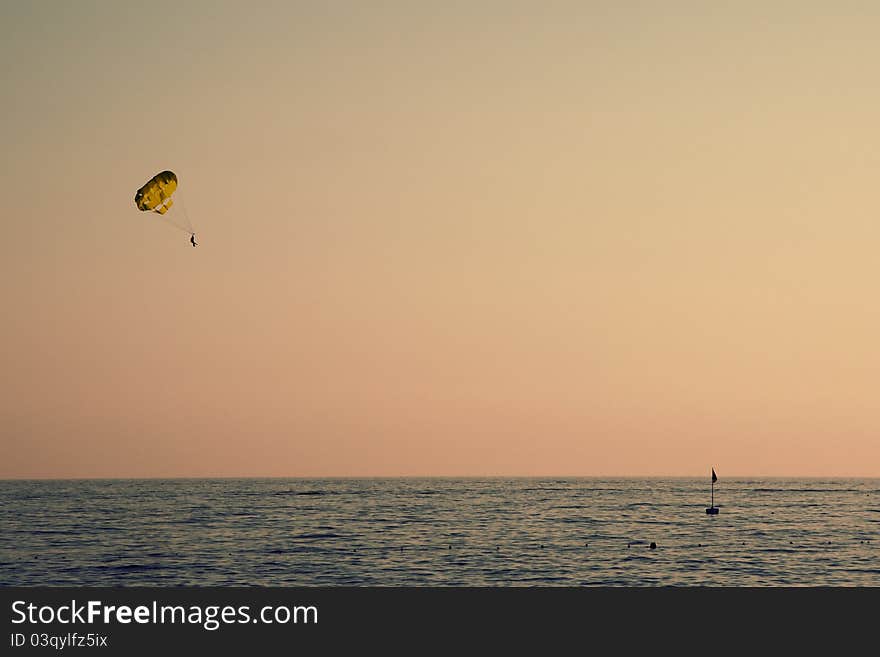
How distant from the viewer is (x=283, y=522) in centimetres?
13888

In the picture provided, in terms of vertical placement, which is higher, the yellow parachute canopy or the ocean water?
the yellow parachute canopy

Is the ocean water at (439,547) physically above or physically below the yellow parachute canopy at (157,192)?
below

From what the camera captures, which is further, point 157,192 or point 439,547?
point 439,547

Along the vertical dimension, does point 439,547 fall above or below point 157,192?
below

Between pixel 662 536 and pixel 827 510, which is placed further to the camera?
pixel 827 510
